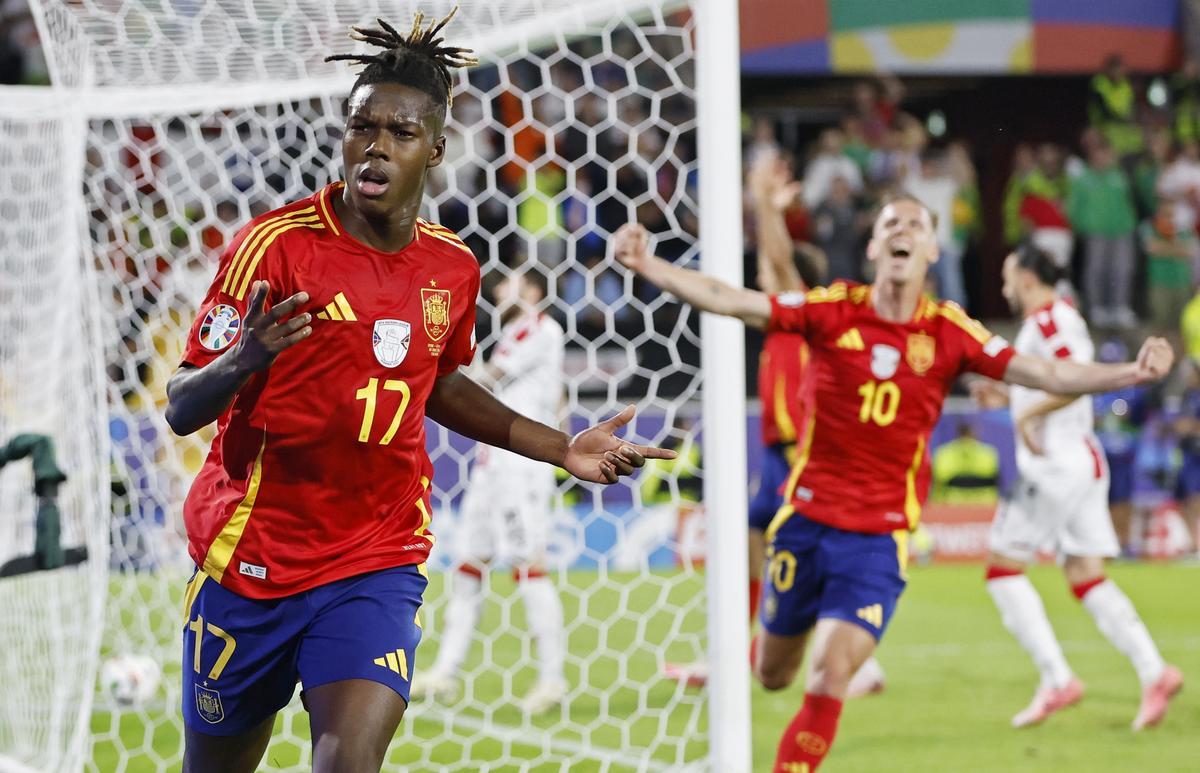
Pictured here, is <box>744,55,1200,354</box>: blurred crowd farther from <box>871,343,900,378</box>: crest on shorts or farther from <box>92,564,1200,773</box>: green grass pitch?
<box>871,343,900,378</box>: crest on shorts

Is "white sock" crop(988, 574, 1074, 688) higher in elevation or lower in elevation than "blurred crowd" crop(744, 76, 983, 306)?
lower

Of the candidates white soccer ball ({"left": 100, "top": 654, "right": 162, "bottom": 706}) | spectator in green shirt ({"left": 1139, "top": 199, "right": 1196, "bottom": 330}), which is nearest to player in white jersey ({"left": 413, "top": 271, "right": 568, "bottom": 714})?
white soccer ball ({"left": 100, "top": 654, "right": 162, "bottom": 706})

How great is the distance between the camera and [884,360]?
511cm

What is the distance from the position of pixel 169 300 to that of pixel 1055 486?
4.64m

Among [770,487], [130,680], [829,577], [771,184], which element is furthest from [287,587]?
[770,487]

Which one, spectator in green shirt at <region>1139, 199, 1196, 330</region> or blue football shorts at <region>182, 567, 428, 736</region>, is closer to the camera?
blue football shorts at <region>182, 567, 428, 736</region>

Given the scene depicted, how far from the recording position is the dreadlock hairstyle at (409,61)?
123 inches

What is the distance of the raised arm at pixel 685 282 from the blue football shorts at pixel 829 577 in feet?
2.77

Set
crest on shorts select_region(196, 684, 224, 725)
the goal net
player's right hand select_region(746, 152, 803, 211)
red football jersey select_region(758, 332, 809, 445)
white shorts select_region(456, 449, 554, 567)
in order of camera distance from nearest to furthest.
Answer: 1. crest on shorts select_region(196, 684, 224, 725)
2. the goal net
3. player's right hand select_region(746, 152, 803, 211)
4. white shorts select_region(456, 449, 554, 567)
5. red football jersey select_region(758, 332, 809, 445)

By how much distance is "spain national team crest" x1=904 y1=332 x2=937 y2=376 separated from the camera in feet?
16.8

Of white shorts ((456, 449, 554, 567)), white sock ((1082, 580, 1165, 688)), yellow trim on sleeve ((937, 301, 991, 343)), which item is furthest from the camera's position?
white shorts ((456, 449, 554, 567))

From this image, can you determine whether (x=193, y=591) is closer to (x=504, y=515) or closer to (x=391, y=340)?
(x=391, y=340)

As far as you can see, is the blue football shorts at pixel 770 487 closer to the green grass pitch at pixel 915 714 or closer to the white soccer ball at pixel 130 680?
the green grass pitch at pixel 915 714

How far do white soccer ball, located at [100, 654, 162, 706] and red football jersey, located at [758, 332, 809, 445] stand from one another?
3.18 metres
